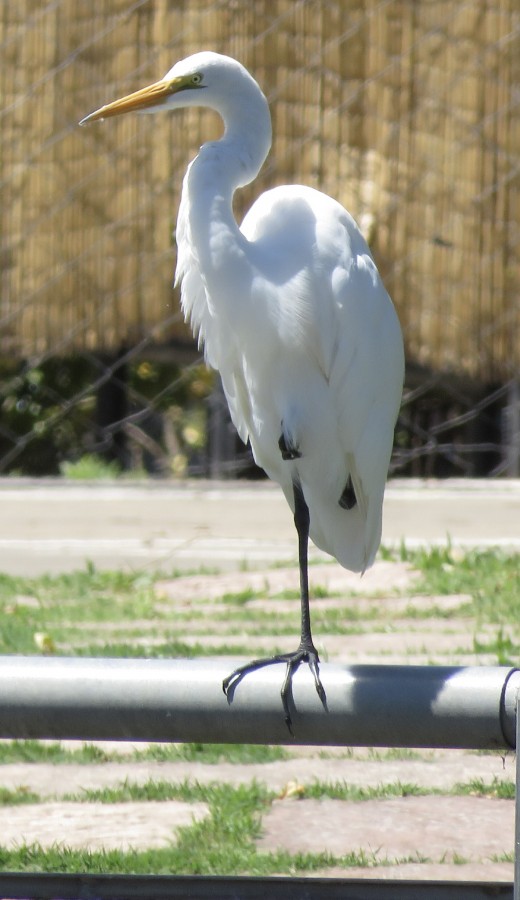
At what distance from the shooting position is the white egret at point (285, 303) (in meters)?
2.83

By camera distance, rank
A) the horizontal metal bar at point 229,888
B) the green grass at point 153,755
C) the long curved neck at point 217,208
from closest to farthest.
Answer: the horizontal metal bar at point 229,888, the long curved neck at point 217,208, the green grass at point 153,755

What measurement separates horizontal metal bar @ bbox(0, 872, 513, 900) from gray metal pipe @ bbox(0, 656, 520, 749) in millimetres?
438

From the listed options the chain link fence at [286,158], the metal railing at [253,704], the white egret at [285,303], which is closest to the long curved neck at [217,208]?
the white egret at [285,303]

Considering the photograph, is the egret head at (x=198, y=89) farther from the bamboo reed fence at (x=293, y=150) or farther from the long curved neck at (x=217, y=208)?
the bamboo reed fence at (x=293, y=150)

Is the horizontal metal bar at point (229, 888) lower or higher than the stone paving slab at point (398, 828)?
higher

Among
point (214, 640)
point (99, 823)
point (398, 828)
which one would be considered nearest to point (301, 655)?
point (398, 828)

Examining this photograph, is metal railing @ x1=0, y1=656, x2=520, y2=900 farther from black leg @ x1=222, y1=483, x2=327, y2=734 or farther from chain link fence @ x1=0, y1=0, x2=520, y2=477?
chain link fence @ x1=0, y1=0, x2=520, y2=477

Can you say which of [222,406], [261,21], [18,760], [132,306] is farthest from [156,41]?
[18,760]

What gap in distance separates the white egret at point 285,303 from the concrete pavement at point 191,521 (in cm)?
190

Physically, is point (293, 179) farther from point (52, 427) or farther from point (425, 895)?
Result: point (425, 895)

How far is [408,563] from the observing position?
4.82 metres

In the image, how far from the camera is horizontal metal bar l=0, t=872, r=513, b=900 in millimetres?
2270

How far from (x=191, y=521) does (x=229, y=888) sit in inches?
106

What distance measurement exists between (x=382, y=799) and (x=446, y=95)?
2.56m
